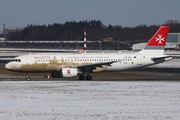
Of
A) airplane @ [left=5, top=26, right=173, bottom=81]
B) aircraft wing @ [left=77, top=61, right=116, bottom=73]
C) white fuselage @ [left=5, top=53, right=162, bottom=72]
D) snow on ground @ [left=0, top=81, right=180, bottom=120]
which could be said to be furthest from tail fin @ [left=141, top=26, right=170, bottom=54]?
snow on ground @ [left=0, top=81, right=180, bottom=120]

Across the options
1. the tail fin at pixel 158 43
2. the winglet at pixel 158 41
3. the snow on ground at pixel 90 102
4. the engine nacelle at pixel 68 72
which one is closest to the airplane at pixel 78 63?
the engine nacelle at pixel 68 72

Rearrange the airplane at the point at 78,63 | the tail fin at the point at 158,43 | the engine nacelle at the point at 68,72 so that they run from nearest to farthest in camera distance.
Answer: the engine nacelle at the point at 68,72
the airplane at the point at 78,63
the tail fin at the point at 158,43

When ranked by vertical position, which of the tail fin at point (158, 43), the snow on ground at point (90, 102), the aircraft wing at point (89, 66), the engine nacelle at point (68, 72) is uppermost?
the tail fin at point (158, 43)

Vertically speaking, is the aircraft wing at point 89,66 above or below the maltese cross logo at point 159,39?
below

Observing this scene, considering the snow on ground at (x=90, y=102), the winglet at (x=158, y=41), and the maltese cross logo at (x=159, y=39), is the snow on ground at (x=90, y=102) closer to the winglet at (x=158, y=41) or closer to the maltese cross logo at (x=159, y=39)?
the winglet at (x=158, y=41)

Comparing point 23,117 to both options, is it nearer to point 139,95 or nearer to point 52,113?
point 52,113

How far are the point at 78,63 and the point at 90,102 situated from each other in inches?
769

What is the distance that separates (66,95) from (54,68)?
15.8 meters

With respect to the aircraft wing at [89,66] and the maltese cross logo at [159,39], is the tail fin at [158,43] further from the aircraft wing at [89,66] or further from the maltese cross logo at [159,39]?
the aircraft wing at [89,66]

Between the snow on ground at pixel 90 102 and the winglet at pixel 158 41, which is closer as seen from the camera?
the snow on ground at pixel 90 102

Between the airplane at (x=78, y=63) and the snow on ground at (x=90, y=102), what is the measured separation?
8667mm

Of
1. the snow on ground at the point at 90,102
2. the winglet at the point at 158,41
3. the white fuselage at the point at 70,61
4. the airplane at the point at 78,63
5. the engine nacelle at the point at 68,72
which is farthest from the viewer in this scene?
the winglet at the point at 158,41

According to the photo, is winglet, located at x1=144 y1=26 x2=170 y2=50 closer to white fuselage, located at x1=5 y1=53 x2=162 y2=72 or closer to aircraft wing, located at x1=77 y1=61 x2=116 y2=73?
white fuselage, located at x1=5 y1=53 x2=162 y2=72

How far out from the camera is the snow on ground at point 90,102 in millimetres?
23422
